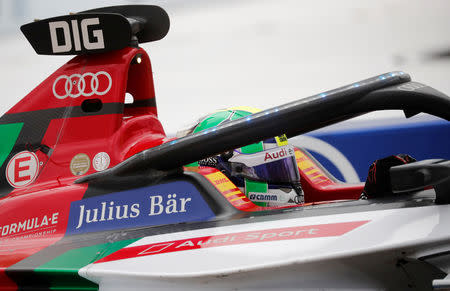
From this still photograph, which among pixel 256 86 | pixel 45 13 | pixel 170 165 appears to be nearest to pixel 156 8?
pixel 170 165

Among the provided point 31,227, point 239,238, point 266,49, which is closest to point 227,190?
point 239,238

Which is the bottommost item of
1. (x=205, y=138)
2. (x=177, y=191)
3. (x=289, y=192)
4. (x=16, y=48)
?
(x=289, y=192)

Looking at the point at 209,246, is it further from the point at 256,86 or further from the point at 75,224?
the point at 256,86

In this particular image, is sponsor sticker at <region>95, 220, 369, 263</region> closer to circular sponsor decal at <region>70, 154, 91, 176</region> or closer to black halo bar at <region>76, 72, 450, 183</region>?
black halo bar at <region>76, 72, 450, 183</region>

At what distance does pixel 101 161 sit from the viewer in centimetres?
172

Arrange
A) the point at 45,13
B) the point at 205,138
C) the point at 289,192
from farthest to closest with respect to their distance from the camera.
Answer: the point at 45,13 → the point at 289,192 → the point at 205,138

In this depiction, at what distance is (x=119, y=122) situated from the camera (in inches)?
70.0

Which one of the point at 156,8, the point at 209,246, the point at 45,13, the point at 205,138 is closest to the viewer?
the point at 209,246

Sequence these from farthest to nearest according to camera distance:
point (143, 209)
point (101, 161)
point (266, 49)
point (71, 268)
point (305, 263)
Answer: point (266, 49), point (101, 161), point (143, 209), point (71, 268), point (305, 263)

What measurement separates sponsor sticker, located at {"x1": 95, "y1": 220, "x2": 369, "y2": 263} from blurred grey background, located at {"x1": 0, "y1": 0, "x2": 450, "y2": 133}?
91.7 inches

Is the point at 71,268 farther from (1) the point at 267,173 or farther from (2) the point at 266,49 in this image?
(2) the point at 266,49

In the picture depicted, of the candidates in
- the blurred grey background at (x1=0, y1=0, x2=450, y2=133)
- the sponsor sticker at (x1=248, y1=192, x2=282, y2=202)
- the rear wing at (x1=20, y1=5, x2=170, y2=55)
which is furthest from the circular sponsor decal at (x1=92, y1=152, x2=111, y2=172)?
the blurred grey background at (x1=0, y1=0, x2=450, y2=133)

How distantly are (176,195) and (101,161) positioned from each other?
1.24 ft

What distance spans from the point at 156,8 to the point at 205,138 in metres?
0.89
